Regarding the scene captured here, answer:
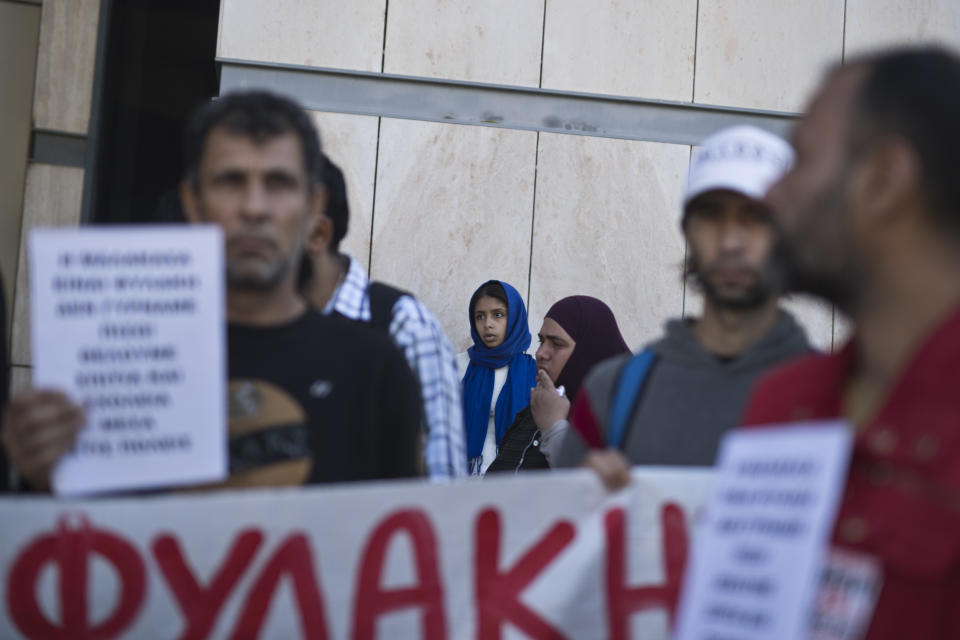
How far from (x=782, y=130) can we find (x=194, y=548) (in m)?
5.65

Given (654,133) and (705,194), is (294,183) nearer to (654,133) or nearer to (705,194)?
(705,194)

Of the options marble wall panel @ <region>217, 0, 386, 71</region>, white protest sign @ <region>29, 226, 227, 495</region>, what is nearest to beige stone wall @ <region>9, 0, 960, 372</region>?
marble wall panel @ <region>217, 0, 386, 71</region>

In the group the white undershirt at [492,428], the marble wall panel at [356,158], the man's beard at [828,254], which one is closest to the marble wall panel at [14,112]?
the marble wall panel at [356,158]

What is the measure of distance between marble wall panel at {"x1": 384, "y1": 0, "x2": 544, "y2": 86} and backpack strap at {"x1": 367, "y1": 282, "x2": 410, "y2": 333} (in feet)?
12.3

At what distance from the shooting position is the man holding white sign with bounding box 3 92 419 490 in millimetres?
2320

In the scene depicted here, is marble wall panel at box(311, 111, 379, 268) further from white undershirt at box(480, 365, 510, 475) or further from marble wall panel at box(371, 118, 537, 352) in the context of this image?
white undershirt at box(480, 365, 510, 475)

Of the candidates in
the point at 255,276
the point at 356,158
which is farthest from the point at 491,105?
the point at 255,276

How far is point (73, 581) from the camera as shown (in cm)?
234

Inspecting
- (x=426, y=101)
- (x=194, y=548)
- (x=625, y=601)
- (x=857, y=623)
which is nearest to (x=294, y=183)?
(x=194, y=548)

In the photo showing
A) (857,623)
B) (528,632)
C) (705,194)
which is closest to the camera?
(857,623)

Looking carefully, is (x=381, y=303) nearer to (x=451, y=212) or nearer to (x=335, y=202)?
(x=335, y=202)

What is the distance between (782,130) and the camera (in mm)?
7109

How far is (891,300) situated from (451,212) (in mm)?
5241

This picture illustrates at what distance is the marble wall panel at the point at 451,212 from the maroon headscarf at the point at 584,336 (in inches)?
58.0
